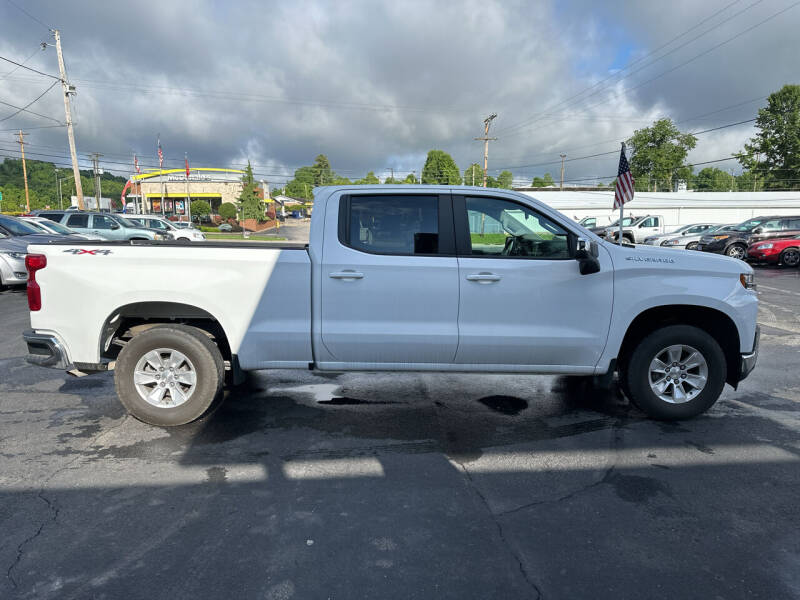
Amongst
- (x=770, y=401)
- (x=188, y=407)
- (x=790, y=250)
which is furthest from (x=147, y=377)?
(x=790, y=250)

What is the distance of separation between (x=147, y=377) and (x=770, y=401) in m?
5.84

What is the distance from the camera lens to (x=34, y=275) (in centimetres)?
404

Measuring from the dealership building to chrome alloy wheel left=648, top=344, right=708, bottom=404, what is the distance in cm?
7500

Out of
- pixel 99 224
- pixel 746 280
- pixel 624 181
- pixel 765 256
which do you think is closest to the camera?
pixel 746 280

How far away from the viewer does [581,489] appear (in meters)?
3.29

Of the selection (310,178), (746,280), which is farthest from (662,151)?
(310,178)

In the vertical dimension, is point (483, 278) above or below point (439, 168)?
below

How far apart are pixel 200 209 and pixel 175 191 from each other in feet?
23.2

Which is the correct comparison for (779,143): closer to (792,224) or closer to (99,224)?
(792,224)

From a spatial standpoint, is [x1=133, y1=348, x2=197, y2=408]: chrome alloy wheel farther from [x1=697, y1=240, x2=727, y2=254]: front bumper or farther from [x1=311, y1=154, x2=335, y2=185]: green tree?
[x1=311, y1=154, x2=335, y2=185]: green tree

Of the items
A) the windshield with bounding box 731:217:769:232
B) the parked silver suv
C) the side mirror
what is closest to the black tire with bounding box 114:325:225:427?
the side mirror

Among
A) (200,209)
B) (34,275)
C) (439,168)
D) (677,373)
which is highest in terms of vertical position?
(439,168)

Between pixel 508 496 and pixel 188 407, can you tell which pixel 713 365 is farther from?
pixel 188 407

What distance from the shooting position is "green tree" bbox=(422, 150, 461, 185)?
293 feet
